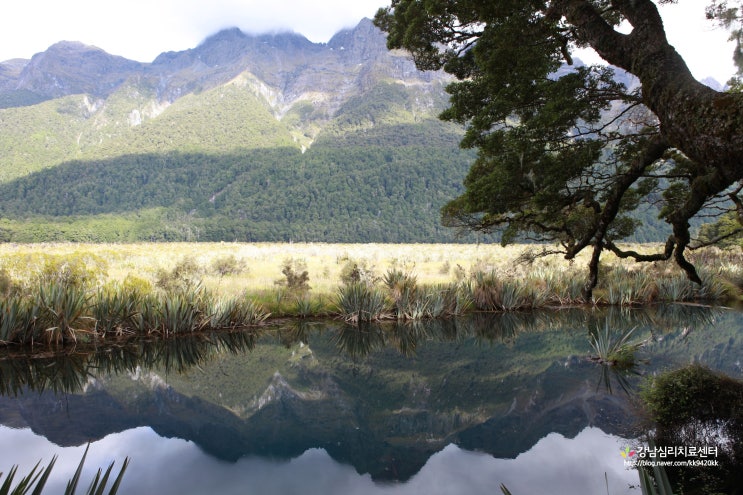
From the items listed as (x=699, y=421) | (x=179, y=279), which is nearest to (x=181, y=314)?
(x=179, y=279)

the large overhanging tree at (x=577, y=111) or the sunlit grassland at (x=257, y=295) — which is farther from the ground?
the large overhanging tree at (x=577, y=111)

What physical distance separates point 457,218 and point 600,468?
791cm

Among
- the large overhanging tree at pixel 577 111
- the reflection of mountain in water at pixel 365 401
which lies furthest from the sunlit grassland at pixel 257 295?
the large overhanging tree at pixel 577 111

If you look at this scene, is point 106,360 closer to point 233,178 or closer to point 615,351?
point 615,351

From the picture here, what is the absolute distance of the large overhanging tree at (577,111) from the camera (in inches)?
145

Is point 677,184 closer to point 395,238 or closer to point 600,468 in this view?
point 600,468

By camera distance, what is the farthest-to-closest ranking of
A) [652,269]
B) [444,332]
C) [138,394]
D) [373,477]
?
[652,269] < [444,332] < [138,394] < [373,477]

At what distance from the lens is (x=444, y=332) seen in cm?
1098

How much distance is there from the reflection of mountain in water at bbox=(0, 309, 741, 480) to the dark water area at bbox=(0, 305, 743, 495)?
27 millimetres

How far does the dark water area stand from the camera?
443cm

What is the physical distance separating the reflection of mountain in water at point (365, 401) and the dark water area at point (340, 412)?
27mm

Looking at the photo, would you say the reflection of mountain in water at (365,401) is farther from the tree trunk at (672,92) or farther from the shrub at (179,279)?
the shrub at (179,279)

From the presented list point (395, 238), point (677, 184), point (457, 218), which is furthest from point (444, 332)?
point (395, 238)

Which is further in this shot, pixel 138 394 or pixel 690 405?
pixel 138 394
